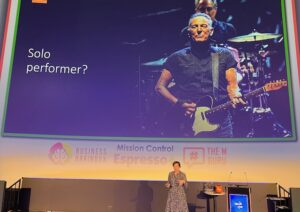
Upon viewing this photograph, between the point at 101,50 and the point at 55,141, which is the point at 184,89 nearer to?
the point at 101,50

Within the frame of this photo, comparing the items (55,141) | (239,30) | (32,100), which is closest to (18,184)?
(55,141)

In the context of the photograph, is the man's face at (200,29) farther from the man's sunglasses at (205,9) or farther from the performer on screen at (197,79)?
the man's sunglasses at (205,9)

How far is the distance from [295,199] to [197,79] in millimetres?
2632

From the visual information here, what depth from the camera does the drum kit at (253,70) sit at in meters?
6.47

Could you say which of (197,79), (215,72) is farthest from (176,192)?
(215,72)

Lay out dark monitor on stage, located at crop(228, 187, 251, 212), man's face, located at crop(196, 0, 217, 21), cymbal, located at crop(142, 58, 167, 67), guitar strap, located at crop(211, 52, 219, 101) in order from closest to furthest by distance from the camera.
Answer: dark monitor on stage, located at crop(228, 187, 251, 212)
guitar strap, located at crop(211, 52, 219, 101)
cymbal, located at crop(142, 58, 167, 67)
man's face, located at crop(196, 0, 217, 21)

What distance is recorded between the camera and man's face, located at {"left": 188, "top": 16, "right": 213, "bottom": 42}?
6.90 metres

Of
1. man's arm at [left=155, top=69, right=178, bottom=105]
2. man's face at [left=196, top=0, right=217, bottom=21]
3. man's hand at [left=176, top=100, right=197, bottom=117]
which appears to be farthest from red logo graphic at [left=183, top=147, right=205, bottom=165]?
man's face at [left=196, top=0, right=217, bottom=21]

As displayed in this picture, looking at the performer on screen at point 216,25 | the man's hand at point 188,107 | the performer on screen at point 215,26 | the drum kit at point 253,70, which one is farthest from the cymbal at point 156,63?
the performer on screen at point 216,25

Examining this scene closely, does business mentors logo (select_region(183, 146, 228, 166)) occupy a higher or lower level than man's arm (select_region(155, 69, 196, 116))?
lower

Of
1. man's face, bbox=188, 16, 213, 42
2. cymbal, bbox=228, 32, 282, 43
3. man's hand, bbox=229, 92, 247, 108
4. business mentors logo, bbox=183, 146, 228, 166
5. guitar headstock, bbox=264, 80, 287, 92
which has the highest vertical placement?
man's face, bbox=188, 16, 213, 42

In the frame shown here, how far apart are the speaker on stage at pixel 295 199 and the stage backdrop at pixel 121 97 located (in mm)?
571

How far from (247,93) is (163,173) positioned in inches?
83.1

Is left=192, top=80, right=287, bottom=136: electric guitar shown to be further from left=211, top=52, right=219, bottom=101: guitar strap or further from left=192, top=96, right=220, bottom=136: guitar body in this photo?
left=211, top=52, right=219, bottom=101: guitar strap
